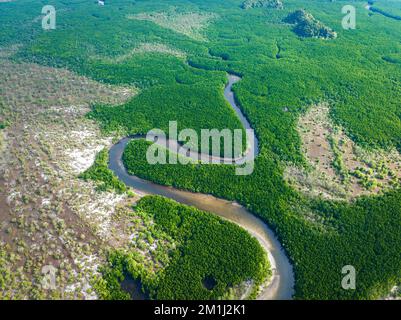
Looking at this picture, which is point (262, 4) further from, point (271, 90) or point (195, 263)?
point (195, 263)

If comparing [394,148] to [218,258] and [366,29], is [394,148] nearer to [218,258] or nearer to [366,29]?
[218,258]

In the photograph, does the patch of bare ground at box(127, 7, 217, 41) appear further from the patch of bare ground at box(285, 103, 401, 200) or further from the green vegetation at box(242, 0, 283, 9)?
the patch of bare ground at box(285, 103, 401, 200)

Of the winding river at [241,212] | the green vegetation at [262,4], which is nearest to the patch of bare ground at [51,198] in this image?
the winding river at [241,212]

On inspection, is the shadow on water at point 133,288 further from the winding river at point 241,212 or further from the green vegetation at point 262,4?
the green vegetation at point 262,4

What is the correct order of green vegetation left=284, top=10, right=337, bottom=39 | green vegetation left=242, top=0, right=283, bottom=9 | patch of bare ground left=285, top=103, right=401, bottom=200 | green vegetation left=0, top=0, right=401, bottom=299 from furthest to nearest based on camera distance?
green vegetation left=242, top=0, right=283, bottom=9
green vegetation left=284, top=10, right=337, bottom=39
patch of bare ground left=285, top=103, right=401, bottom=200
green vegetation left=0, top=0, right=401, bottom=299

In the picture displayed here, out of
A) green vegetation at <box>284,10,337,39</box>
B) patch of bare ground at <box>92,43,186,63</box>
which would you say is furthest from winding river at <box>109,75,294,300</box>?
green vegetation at <box>284,10,337,39</box>
